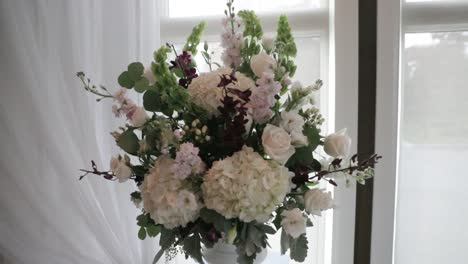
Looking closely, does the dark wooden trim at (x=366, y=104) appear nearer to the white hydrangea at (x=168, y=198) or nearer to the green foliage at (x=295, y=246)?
the green foliage at (x=295, y=246)

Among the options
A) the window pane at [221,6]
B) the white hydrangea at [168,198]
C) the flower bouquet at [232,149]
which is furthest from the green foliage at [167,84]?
the window pane at [221,6]

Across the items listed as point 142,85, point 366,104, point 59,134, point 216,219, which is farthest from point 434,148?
point 59,134

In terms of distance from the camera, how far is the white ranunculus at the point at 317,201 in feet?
2.06

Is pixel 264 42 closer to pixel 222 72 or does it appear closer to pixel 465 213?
pixel 222 72

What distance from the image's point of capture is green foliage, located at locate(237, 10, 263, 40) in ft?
2.31

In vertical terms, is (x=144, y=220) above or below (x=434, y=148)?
below

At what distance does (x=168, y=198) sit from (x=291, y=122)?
29cm

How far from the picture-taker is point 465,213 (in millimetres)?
1254

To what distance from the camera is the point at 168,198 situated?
597 mm

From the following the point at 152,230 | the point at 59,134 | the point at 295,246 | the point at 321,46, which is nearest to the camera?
the point at 295,246

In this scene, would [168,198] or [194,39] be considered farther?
[194,39]

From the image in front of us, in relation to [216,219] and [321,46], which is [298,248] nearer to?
[216,219]

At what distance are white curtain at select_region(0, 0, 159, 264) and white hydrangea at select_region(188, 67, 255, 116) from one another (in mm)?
584

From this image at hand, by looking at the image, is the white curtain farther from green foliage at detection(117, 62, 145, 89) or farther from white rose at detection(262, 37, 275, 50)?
white rose at detection(262, 37, 275, 50)
